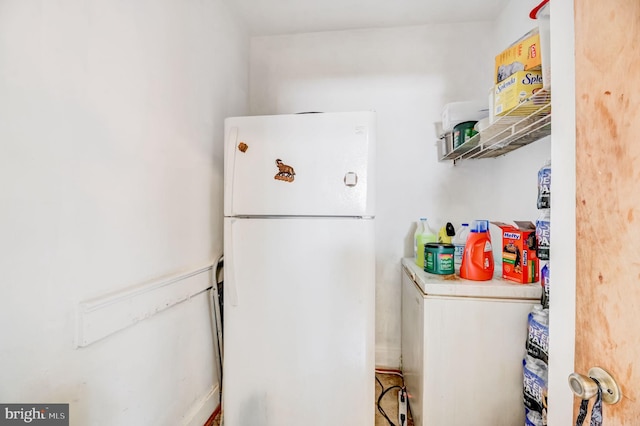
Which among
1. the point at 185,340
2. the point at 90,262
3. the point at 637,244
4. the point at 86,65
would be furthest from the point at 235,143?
the point at 637,244

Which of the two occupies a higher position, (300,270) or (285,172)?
(285,172)

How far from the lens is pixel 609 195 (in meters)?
0.43

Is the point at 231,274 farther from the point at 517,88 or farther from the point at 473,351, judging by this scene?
the point at 517,88

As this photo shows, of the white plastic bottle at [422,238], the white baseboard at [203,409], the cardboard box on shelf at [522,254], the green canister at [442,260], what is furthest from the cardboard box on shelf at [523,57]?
the white baseboard at [203,409]

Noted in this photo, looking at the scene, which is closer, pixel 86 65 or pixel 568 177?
pixel 568 177

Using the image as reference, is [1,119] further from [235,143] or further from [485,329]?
[485,329]

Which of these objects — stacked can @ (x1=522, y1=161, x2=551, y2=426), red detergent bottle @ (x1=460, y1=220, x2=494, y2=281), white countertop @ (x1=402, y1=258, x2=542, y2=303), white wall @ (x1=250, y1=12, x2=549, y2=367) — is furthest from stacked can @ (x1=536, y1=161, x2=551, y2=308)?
white wall @ (x1=250, y1=12, x2=549, y2=367)

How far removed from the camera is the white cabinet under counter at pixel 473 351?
1.10 metres

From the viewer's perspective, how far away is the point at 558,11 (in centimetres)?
63

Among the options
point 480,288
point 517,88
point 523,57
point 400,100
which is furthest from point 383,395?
point 400,100

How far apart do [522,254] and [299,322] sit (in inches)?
40.3

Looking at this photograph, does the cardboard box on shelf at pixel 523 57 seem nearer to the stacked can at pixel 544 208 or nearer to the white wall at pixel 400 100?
the stacked can at pixel 544 208

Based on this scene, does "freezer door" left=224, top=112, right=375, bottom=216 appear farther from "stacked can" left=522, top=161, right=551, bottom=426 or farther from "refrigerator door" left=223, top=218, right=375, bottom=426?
"stacked can" left=522, top=161, right=551, bottom=426

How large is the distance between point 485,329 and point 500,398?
294 mm
